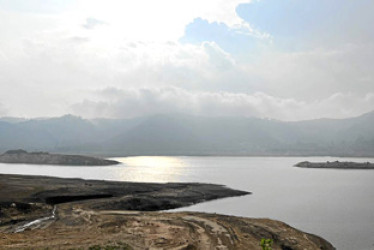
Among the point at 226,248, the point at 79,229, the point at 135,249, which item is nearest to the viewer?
the point at 135,249

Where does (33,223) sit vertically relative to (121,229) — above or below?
below

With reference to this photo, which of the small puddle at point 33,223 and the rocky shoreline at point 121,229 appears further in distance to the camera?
the small puddle at point 33,223

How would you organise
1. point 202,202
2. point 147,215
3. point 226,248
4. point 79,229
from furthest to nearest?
point 202,202
point 147,215
point 79,229
point 226,248

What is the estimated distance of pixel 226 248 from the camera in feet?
137

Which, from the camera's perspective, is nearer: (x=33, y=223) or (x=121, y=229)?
(x=121, y=229)

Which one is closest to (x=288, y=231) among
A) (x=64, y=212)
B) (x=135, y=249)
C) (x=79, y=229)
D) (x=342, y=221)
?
(x=342, y=221)

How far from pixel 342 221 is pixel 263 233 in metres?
25.9

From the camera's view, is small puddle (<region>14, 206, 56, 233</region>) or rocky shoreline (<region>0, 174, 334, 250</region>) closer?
rocky shoreline (<region>0, 174, 334, 250</region>)

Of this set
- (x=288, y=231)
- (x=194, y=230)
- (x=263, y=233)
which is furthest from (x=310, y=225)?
(x=194, y=230)

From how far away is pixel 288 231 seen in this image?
54969 mm

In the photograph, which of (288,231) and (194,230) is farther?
(288,231)

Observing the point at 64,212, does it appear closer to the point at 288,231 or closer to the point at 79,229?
the point at 79,229

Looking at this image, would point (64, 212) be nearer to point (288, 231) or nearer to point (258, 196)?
point (288, 231)

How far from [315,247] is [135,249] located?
25520mm
